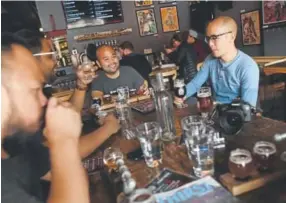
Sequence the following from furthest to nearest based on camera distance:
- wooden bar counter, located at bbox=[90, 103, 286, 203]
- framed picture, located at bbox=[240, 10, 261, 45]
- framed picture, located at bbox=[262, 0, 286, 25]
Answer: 1. framed picture, located at bbox=[240, 10, 261, 45]
2. framed picture, located at bbox=[262, 0, 286, 25]
3. wooden bar counter, located at bbox=[90, 103, 286, 203]

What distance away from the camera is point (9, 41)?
92 centimetres

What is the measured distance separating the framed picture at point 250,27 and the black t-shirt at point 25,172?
15.2 ft

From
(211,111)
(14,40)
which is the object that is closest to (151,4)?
(211,111)

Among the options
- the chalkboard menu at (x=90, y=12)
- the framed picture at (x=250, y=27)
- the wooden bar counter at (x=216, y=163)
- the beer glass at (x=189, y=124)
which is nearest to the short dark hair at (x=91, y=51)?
the chalkboard menu at (x=90, y=12)

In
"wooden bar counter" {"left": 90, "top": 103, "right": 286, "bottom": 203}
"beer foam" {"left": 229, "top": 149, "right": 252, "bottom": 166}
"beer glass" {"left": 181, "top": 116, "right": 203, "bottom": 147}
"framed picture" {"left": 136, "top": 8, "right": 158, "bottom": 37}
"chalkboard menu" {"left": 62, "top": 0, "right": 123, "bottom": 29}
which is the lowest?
"wooden bar counter" {"left": 90, "top": 103, "right": 286, "bottom": 203}

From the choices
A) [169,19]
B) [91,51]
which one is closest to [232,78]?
[91,51]

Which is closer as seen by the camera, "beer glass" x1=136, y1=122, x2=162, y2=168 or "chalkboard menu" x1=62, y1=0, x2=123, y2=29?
"beer glass" x1=136, y1=122, x2=162, y2=168

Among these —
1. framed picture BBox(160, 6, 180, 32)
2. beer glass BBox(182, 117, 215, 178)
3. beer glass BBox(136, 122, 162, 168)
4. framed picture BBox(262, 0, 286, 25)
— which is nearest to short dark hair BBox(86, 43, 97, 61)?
framed picture BBox(160, 6, 180, 32)

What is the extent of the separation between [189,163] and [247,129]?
1.30 feet

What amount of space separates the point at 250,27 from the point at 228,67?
11.0 ft

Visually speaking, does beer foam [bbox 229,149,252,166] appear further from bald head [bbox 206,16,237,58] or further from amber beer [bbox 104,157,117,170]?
bald head [bbox 206,16,237,58]

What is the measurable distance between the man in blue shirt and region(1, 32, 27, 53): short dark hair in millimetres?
1409

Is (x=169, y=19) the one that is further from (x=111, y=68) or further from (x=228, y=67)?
(x=228, y=67)

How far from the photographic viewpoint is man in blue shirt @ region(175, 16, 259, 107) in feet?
6.39
